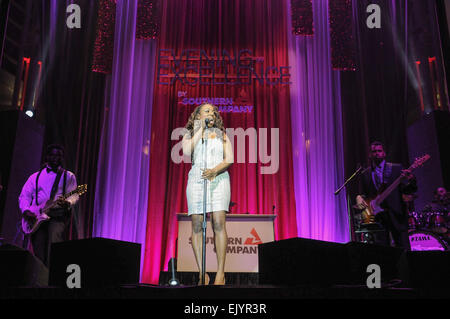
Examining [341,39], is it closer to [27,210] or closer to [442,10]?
[442,10]

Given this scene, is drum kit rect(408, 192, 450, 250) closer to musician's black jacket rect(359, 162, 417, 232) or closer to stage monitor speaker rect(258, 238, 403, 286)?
musician's black jacket rect(359, 162, 417, 232)

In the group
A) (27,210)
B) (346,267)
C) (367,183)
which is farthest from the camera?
(367,183)

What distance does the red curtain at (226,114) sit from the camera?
259 inches

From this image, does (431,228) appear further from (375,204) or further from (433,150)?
(433,150)

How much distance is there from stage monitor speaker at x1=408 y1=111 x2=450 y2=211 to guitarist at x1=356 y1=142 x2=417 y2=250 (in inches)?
67.8

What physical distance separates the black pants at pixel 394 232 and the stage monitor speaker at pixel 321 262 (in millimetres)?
2440

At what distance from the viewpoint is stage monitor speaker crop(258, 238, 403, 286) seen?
2582 millimetres

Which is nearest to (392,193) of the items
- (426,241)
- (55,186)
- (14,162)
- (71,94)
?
(426,241)

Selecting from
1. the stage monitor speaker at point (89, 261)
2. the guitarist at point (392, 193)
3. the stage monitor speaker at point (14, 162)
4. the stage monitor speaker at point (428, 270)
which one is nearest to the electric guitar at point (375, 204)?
the guitarist at point (392, 193)

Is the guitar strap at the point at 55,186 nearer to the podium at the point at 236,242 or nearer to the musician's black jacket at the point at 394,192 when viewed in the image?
the podium at the point at 236,242

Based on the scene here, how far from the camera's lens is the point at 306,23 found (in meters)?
7.07
